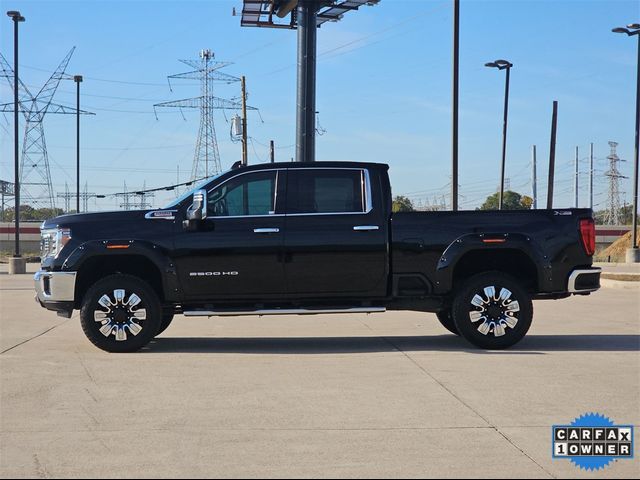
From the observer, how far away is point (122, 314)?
31.6 feet

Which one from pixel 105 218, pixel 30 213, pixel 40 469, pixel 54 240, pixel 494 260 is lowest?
pixel 40 469

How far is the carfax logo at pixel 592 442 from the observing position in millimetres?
5381

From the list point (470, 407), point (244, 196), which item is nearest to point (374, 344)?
point (244, 196)

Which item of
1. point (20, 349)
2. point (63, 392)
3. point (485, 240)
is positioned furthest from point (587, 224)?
point (20, 349)

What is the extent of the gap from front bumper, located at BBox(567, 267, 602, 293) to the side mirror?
14.4 ft

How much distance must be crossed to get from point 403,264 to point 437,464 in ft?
15.5

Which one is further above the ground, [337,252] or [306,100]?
[306,100]

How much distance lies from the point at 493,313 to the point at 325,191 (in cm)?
245

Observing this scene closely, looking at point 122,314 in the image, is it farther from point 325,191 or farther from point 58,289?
point 325,191

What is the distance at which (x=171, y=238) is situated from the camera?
382 inches

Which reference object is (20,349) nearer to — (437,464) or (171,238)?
(171,238)

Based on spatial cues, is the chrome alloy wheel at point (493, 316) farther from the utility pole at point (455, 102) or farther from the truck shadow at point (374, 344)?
the utility pole at point (455, 102)

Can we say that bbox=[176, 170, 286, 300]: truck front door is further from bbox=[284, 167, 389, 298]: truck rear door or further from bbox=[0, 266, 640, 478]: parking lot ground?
bbox=[0, 266, 640, 478]: parking lot ground

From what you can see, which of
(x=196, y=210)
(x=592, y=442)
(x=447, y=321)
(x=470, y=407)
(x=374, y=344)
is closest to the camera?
(x=592, y=442)
